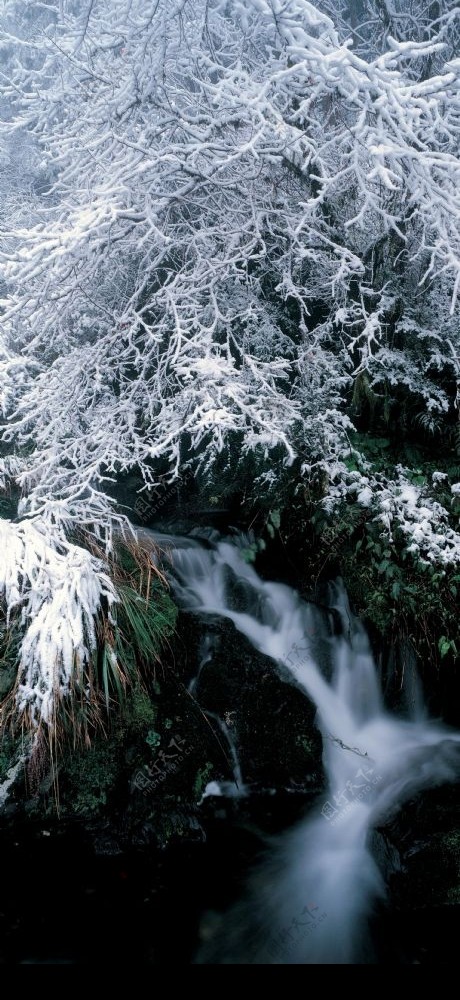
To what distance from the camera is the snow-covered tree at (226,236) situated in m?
3.33

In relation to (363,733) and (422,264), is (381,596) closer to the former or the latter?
(363,733)

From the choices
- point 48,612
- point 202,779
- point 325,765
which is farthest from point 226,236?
point 325,765

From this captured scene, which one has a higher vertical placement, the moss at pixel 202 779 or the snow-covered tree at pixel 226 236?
the snow-covered tree at pixel 226 236

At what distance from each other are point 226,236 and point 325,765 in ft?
14.9

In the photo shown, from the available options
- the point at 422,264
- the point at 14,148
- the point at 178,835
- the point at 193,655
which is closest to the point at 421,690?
the point at 193,655

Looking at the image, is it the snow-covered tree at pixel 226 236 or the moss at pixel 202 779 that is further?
the moss at pixel 202 779

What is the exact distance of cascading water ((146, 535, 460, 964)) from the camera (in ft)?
10.7

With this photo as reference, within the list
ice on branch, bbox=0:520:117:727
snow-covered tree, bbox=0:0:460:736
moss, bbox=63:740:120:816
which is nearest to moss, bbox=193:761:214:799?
moss, bbox=63:740:120:816

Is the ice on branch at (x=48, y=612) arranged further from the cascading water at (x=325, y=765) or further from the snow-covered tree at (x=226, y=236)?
the cascading water at (x=325, y=765)

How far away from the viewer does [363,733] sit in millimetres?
4617

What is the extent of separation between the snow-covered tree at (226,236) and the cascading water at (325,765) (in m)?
1.29

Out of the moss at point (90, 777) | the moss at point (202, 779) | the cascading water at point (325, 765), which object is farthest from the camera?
the moss at point (202, 779)

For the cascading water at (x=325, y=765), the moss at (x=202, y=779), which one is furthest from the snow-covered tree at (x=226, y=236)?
the moss at (x=202, y=779)

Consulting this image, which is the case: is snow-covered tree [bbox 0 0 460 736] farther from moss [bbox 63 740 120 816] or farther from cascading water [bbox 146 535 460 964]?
moss [bbox 63 740 120 816]
